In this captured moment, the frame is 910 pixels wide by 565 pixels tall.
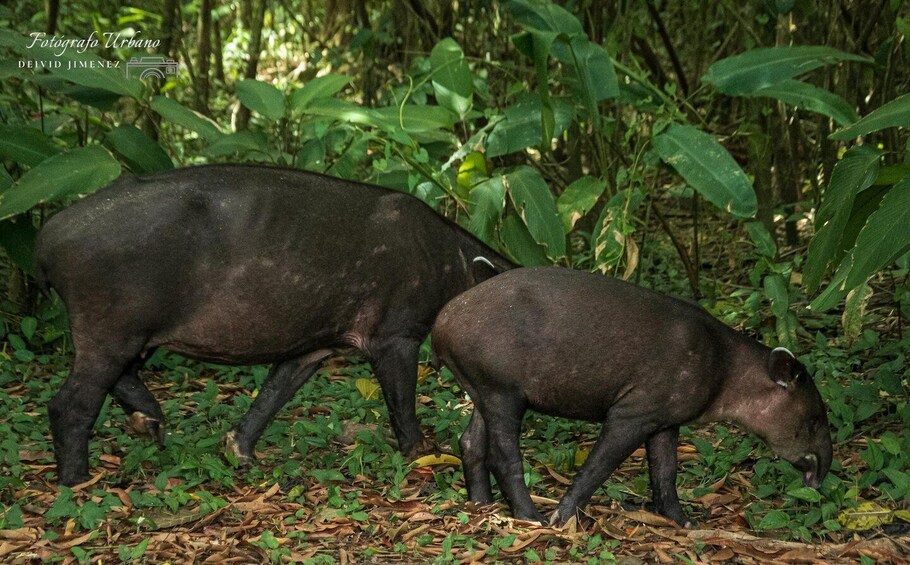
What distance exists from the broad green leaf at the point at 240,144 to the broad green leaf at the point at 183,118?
0.31 ft

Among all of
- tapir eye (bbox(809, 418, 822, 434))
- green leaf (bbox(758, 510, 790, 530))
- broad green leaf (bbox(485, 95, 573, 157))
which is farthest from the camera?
broad green leaf (bbox(485, 95, 573, 157))

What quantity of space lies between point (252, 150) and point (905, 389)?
3931 mm

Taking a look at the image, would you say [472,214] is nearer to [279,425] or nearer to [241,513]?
[279,425]

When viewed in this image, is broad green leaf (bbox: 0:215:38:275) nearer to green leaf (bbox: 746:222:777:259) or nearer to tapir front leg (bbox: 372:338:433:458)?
tapir front leg (bbox: 372:338:433:458)

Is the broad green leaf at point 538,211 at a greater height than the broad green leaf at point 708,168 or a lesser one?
lesser

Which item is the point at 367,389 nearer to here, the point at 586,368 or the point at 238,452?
the point at 238,452

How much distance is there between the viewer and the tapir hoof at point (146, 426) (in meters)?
5.86

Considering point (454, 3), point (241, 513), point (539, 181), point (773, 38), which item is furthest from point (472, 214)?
point (454, 3)

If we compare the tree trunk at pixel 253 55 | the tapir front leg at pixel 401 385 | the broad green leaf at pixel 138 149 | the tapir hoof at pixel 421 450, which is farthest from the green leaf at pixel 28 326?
the tree trunk at pixel 253 55

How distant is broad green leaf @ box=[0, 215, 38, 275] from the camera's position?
6.88 meters

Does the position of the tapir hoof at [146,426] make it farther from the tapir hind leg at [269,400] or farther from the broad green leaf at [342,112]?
the broad green leaf at [342,112]

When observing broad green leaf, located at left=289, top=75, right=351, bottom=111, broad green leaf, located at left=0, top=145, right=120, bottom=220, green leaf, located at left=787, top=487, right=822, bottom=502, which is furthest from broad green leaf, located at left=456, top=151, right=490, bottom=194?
green leaf, located at left=787, top=487, right=822, bottom=502

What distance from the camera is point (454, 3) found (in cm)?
1118

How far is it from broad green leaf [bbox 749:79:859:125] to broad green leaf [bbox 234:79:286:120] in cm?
269
